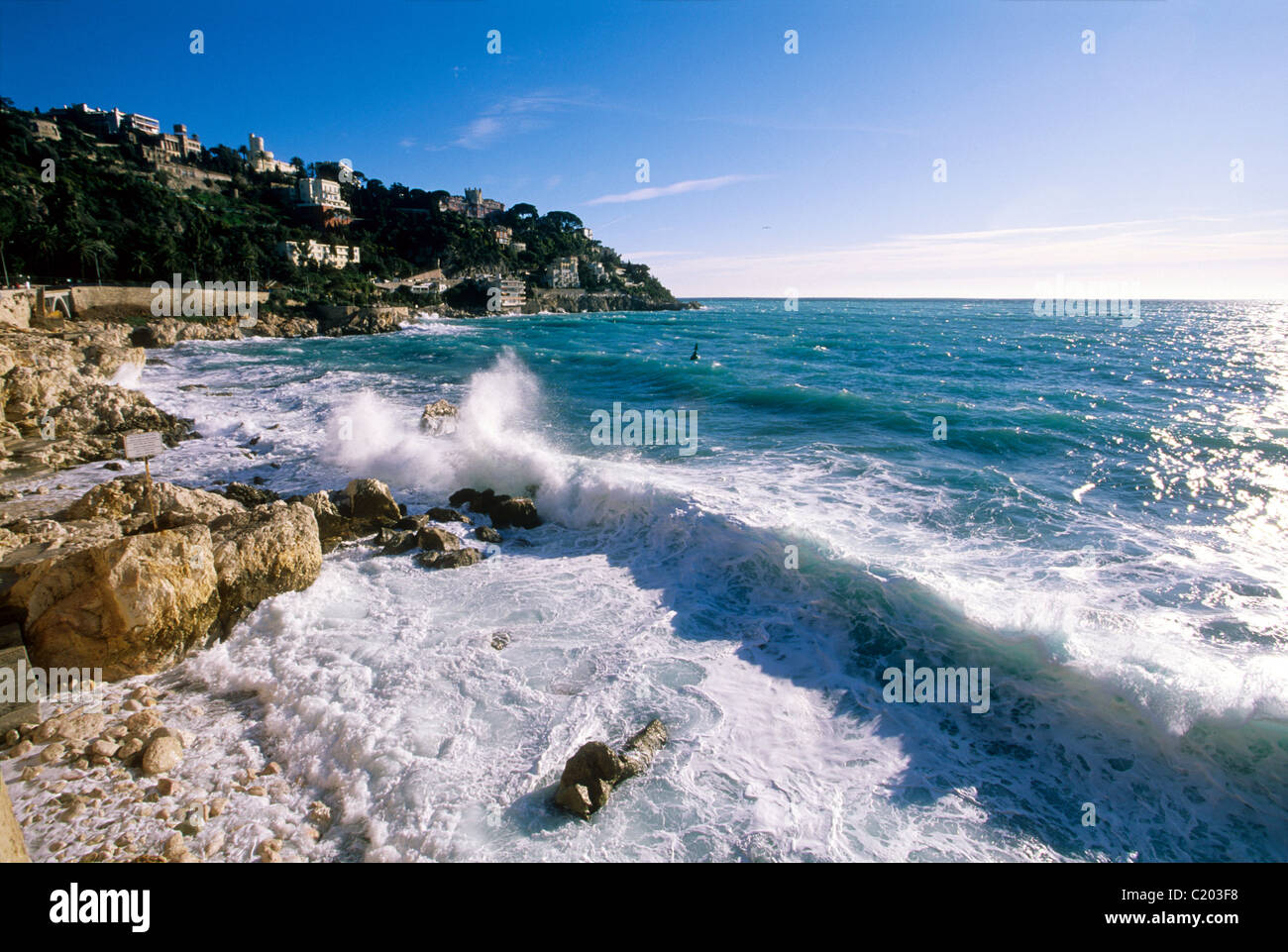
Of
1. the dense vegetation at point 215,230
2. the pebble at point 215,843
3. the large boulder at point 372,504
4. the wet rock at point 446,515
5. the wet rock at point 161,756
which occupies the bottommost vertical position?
the pebble at point 215,843

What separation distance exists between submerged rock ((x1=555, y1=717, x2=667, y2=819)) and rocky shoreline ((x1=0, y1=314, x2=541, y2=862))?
2.10 metres

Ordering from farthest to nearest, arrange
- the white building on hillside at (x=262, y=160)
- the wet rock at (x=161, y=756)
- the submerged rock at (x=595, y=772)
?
the white building on hillside at (x=262, y=160) < the wet rock at (x=161, y=756) < the submerged rock at (x=595, y=772)

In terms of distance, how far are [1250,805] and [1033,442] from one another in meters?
15.5

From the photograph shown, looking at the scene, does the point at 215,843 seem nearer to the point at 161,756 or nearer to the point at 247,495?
the point at 161,756

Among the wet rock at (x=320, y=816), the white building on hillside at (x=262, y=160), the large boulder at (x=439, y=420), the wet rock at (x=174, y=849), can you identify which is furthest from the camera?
the white building on hillside at (x=262, y=160)

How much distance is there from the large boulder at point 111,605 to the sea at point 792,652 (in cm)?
51

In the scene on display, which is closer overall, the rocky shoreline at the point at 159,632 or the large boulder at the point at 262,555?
the rocky shoreline at the point at 159,632

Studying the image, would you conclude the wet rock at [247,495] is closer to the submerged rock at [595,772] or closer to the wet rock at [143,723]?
the wet rock at [143,723]

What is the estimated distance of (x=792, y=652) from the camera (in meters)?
8.31

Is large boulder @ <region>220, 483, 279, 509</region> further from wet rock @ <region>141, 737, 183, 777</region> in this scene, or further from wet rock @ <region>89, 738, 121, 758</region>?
wet rock @ <region>141, 737, 183, 777</region>

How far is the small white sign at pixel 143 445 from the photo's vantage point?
8047 mm

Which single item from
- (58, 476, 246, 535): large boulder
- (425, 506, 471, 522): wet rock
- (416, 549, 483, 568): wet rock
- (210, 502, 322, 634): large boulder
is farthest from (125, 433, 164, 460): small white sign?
(425, 506, 471, 522): wet rock

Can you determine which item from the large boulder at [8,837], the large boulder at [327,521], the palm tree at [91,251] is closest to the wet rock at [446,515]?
the large boulder at [327,521]

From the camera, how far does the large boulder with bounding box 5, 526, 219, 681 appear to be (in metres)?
6.66
